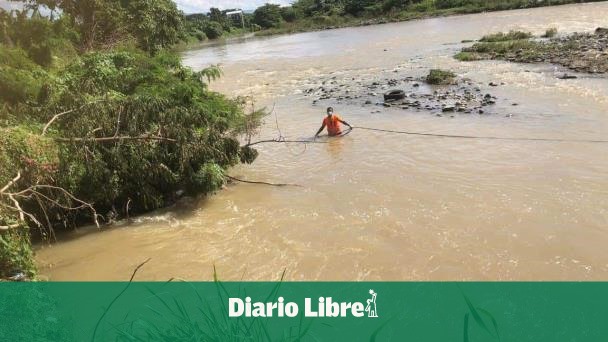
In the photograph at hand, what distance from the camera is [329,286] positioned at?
614 centimetres

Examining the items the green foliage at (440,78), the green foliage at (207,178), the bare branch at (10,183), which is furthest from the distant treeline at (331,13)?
the bare branch at (10,183)

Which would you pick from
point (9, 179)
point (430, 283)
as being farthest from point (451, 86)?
point (9, 179)

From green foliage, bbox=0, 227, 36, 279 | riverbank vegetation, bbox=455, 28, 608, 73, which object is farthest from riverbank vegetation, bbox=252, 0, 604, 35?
green foliage, bbox=0, 227, 36, 279

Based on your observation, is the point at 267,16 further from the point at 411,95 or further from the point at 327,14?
the point at 411,95

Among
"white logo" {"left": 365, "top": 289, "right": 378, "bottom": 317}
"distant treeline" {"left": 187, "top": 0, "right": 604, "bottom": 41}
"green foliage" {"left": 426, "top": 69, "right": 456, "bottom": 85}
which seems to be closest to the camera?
"white logo" {"left": 365, "top": 289, "right": 378, "bottom": 317}

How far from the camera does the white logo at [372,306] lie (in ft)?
17.9

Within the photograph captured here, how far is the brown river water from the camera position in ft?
21.5

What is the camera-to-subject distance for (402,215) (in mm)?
7984

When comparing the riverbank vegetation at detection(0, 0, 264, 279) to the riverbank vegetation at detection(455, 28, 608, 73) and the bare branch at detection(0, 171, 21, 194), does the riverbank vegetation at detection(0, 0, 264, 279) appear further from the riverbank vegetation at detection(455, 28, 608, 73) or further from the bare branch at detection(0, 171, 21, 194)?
the riverbank vegetation at detection(455, 28, 608, 73)

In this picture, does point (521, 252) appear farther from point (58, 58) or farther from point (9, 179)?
point (58, 58)

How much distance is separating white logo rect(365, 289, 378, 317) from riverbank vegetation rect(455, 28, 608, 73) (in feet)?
49.7

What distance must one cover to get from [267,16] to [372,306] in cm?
8881

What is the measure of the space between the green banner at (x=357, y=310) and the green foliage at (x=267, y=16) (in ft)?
277

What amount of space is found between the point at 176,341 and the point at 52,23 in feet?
47.9
